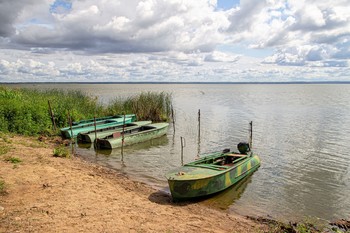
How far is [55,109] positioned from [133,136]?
6730 millimetres

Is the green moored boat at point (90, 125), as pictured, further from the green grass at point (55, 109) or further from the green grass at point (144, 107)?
the green grass at point (144, 107)

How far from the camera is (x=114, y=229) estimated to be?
23.0 feet

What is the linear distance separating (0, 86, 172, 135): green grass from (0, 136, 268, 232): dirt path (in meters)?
7.50

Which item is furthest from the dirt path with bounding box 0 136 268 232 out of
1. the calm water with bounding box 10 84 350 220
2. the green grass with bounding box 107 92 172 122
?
the green grass with bounding box 107 92 172 122

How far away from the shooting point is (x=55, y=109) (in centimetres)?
2214

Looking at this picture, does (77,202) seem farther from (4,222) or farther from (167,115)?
(167,115)

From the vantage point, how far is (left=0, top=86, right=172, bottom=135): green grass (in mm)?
18609

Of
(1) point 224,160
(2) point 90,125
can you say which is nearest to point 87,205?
(1) point 224,160

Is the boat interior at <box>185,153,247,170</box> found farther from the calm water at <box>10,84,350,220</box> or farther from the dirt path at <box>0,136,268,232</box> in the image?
the dirt path at <box>0,136,268,232</box>

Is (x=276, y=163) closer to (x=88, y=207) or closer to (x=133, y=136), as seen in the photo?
(x=133, y=136)

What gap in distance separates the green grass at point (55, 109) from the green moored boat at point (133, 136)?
147 inches

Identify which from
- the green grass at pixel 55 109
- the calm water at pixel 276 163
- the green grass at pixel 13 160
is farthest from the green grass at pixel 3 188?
the green grass at pixel 55 109

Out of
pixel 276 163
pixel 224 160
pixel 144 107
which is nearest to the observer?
pixel 224 160

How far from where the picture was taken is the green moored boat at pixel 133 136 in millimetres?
18250
